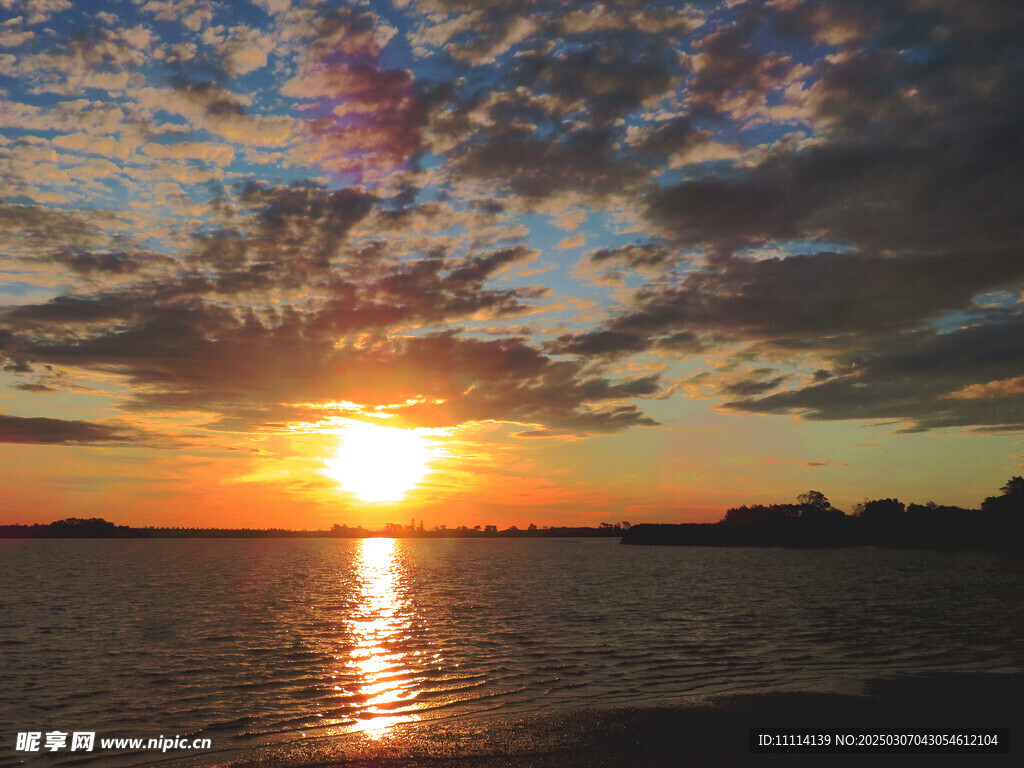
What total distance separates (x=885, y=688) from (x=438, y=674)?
61.3 feet

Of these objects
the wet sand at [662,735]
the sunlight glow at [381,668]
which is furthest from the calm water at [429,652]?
the wet sand at [662,735]

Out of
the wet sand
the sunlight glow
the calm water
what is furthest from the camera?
the calm water

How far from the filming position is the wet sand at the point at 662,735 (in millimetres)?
16531

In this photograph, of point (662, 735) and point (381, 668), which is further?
point (381, 668)

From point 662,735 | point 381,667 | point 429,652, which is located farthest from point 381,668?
point 662,735

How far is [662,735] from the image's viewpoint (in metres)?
18.3

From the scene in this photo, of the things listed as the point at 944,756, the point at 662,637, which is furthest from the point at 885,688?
the point at 662,637

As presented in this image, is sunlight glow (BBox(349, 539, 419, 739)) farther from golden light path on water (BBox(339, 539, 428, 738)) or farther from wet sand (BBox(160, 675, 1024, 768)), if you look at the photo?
wet sand (BBox(160, 675, 1024, 768))

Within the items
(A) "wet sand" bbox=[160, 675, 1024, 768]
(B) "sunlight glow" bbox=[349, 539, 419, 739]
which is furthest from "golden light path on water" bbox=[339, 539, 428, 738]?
(A) "wet sand" bbox=[160, 675, 1024, 768]

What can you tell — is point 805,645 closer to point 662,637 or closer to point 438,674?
point 662,637

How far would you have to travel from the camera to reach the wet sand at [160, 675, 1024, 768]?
16.5 meters

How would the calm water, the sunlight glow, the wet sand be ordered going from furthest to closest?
1. the calm water
2. the sunlight glow
3. the wet sand

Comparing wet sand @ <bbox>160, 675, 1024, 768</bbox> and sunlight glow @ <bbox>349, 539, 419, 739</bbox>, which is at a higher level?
wet sand @ <bbox>160, 675, 1024, 768</bbox>

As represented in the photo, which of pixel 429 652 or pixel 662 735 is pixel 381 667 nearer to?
pixel 429 652
